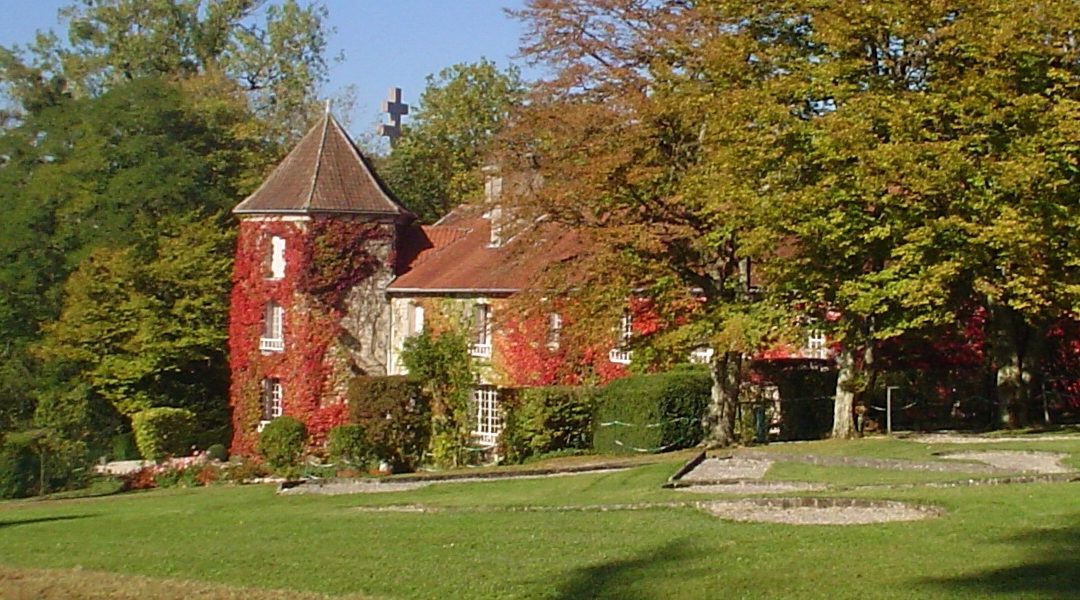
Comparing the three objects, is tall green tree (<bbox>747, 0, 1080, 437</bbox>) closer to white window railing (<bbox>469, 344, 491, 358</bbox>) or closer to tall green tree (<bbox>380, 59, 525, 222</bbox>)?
white window railing (<bbox>469, 344, 491, 358</bbox>)

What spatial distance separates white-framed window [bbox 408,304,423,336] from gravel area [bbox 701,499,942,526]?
1060 inches

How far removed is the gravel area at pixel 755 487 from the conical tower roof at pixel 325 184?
83.0ft

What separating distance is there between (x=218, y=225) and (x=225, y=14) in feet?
68.6

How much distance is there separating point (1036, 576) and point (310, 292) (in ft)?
113

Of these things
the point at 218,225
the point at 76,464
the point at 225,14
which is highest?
the point at 225,14

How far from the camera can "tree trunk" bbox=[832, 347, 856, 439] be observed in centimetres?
2983

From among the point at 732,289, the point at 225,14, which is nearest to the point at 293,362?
the point at 732,289

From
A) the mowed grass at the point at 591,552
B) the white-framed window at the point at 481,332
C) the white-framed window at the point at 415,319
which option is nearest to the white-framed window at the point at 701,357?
the white-framed window at the point at 481,332

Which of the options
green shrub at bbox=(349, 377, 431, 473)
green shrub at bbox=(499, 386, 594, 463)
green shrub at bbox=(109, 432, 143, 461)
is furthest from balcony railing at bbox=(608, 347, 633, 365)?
green shrub at bbox=(109, 432, 143, 461)

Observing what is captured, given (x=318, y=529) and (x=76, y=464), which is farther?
(x=76, y=464)

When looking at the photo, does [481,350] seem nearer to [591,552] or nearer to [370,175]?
[370,175]

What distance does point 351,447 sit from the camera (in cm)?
3728

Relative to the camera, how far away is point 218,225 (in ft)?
160

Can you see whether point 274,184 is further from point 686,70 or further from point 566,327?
point 686,70
